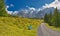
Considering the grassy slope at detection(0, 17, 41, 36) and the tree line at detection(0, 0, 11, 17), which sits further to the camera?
the tree line at detection(0, 0, 11, 17)

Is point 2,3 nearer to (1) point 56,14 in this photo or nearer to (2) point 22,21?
(2) point 22,21

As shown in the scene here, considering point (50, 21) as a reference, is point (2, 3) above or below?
above

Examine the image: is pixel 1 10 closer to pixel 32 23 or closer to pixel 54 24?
pixel 32 23

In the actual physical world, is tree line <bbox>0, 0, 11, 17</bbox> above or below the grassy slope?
above

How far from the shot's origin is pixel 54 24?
156 feet

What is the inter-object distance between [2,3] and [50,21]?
1148 cm

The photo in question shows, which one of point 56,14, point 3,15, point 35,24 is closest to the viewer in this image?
point 35,24

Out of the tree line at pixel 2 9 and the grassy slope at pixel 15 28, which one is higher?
the tree line at pixel 2 9

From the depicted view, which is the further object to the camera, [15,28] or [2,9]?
[2,9]

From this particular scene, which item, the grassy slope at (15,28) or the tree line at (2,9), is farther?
the tree line at (2,9)

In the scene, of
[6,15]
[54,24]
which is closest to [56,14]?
[54,24]

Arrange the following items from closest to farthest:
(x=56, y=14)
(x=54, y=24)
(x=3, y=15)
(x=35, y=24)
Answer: (x=35, y=24)
(x=54, y=24)
(x=3, y=15)
(x=56, y=14)

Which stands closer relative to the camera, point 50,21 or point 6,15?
point 50,21

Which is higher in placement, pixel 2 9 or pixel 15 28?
pixel 2 9
